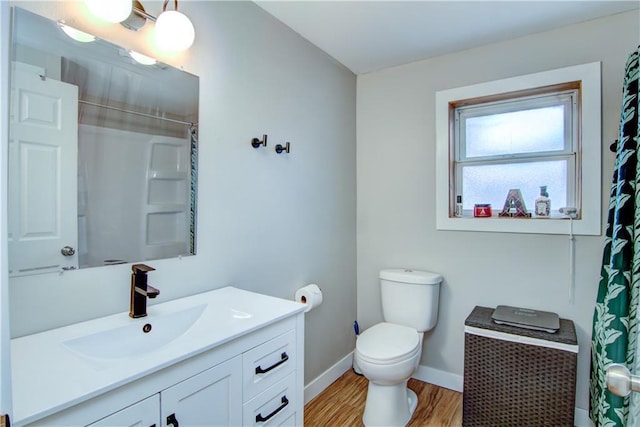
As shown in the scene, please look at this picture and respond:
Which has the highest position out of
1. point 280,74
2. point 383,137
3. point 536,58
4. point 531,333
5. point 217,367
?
point 536,58

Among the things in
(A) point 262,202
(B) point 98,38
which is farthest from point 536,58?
(B) point 98,38

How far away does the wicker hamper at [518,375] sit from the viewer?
66.9 inches

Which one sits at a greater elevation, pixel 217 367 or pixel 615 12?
pixel 615 12

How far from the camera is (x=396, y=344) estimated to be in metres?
1.92

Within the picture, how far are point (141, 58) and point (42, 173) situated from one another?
1.82 ft

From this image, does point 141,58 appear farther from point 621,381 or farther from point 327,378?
point 327,378

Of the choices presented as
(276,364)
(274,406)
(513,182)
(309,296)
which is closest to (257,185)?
A: (309,296)

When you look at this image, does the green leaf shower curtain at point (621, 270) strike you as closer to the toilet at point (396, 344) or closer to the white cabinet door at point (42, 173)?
the toilet at point (396, 344)

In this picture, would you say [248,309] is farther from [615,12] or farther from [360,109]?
[615,12]

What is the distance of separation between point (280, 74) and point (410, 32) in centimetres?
82

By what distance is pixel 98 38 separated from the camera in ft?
3.79

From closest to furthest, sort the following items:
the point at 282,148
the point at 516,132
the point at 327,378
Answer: the point at 282,148 < the point at 516,132 < the point at 327,378

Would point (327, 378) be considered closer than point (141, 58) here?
No

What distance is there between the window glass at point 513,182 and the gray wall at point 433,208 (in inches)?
9.1
